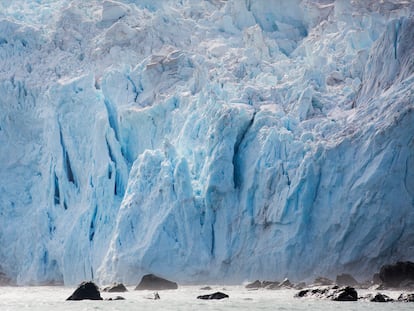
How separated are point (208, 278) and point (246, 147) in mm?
4144

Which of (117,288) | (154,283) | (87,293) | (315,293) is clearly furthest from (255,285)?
(87,293)

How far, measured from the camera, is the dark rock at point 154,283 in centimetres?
2488

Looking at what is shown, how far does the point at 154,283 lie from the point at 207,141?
4.76 metres

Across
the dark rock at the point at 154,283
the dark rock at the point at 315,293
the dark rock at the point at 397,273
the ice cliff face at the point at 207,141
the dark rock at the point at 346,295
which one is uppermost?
the ice cliff face at the point at 207,141

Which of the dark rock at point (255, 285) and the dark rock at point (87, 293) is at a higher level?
the dark rock at point (255, 285)

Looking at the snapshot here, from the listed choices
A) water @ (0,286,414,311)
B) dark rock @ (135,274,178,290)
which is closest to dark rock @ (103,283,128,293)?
water @ (0,286,414,311)

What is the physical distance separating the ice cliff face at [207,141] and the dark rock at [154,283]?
33.4 inches

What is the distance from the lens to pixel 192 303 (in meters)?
18.9

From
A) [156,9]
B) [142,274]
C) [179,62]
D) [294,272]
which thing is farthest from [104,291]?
[156,9]

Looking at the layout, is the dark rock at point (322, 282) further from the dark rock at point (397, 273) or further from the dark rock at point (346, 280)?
the dark rock at point (397, 273)

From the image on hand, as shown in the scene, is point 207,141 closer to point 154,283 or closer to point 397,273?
point 154,283

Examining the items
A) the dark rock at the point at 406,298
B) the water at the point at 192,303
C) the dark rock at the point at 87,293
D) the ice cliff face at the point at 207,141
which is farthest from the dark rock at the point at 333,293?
the dark rock at the point at 87,293

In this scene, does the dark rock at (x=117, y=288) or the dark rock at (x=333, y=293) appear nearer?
the dark rock at (x=333, y=293)

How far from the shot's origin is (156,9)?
124 ft
